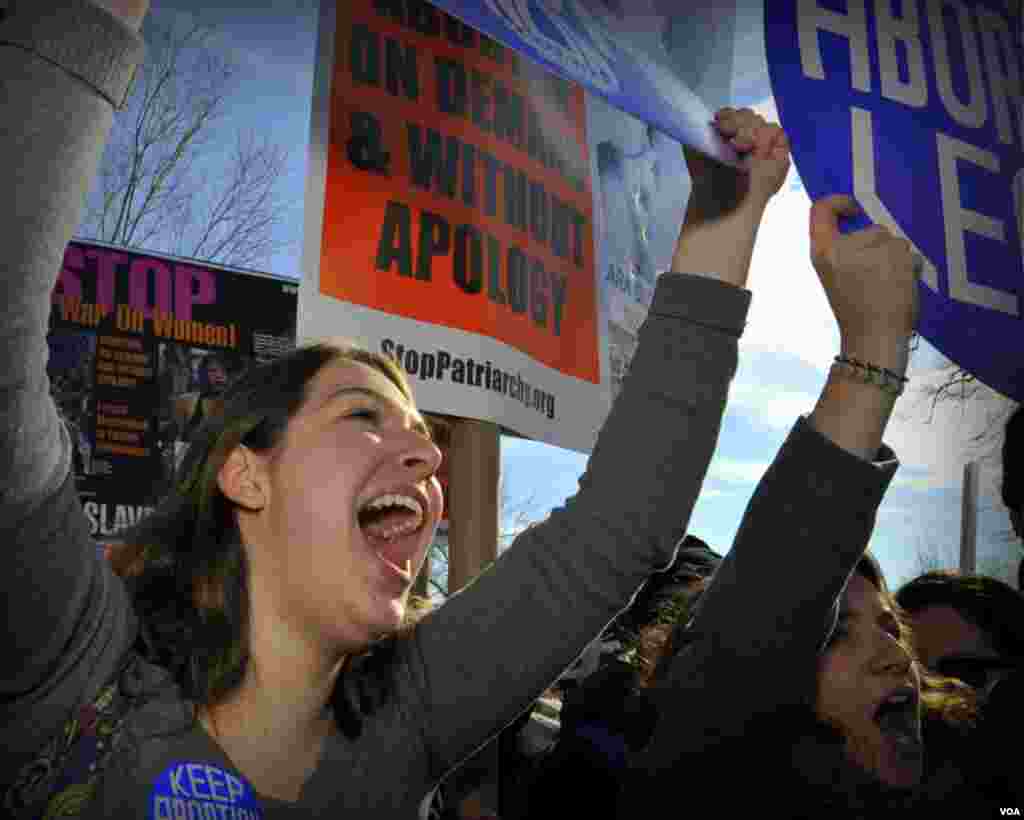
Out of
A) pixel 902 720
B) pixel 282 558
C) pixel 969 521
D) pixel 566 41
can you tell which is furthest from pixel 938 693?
pixel 969 521

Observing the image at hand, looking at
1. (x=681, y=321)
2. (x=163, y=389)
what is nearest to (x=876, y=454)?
(x=681, y=321)

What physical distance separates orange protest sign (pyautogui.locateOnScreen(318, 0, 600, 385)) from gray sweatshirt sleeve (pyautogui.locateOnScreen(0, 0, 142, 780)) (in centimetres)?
111

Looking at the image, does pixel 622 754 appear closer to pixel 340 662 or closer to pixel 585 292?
pixel 340 662

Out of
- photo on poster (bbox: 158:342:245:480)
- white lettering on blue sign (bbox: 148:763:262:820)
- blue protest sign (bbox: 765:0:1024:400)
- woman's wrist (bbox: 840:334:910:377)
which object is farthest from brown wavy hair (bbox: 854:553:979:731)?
photo on poster (bbox: 158:342:245:480)

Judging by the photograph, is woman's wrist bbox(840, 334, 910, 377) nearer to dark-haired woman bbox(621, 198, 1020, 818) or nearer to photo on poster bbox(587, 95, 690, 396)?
dark-haired woman bbox(621, 198, 1020, 818)

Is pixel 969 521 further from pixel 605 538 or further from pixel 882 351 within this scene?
pixel 605 538

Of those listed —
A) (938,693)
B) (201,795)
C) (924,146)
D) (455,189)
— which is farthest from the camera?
(455,189)

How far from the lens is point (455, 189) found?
215cm

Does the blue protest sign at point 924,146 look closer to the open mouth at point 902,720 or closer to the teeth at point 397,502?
the open mouth at point 902,720

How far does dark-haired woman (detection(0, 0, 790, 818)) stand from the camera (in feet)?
2.34

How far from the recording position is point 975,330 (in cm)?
149

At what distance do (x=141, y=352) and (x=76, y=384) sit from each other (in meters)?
0.15

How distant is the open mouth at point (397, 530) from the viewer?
132 centimetres

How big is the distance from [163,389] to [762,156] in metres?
1.49
